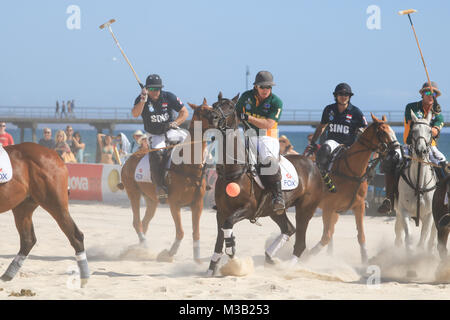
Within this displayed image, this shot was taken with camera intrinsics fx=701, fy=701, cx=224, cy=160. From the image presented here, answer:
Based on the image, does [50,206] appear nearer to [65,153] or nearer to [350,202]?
[350,202]

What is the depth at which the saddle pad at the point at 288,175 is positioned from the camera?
369 inches

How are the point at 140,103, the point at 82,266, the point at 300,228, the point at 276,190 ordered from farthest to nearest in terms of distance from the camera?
1. the point at 140,103
2. the point at 300,228
3. the point at 276,190
4. the point at 82,266

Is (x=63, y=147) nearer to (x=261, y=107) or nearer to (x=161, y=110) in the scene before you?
(x=161, y=110)

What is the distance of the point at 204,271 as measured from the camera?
387 inches

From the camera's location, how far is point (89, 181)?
21.2 metres

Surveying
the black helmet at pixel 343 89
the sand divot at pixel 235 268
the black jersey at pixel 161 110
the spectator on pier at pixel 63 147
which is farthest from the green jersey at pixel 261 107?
the spectator on pier at pixel 63 147

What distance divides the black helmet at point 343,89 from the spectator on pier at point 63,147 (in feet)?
38.1

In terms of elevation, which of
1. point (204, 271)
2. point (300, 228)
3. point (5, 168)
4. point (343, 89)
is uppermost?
point (343, 89)

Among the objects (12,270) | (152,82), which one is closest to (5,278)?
(12,270)

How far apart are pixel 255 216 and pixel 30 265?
3.55 meters

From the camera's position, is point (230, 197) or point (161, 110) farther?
point (161, 110)

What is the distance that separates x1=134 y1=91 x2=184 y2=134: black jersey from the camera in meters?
11.6

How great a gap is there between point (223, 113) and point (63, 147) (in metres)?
13.8

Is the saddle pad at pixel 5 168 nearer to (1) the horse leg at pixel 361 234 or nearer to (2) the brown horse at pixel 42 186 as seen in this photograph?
(2) the brown horse at pixel 42 186
